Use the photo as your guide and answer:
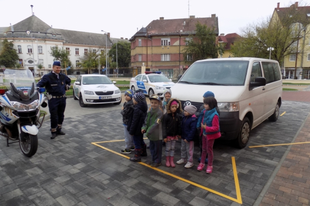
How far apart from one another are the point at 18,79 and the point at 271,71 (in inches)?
272

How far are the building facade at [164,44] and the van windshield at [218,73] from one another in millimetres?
37378

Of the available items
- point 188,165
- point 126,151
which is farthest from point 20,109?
point 188,165

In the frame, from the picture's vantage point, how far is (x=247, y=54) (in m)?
31.8

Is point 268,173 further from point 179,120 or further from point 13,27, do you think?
point 13,27

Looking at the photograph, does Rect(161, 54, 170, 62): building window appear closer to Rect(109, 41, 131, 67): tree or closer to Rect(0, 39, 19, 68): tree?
Rect(109, 41, 131, 67): tree

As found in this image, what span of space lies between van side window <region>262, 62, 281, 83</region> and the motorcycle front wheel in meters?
5.97

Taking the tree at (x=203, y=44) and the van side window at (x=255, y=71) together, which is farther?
the tree at (x=203, y=44)

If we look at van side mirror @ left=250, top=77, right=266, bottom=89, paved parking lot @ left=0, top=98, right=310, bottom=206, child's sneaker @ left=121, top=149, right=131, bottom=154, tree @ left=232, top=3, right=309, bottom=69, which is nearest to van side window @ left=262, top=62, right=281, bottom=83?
van side mirror @ left=250, top=77, right=266, bottom=89

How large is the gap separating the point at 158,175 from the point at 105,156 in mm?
1430

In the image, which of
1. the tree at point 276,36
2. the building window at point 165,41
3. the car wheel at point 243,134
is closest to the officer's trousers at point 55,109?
the car wheel at point 243,134

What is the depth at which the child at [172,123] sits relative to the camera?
4.04 metres

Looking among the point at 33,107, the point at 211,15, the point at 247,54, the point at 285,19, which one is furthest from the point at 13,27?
the point at 33,107

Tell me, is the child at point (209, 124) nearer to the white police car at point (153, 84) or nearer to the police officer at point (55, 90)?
the police officer at point (55, 90)

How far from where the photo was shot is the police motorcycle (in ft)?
14.7
